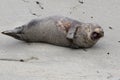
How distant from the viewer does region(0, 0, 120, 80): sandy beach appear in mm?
3623

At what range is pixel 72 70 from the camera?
3730mm

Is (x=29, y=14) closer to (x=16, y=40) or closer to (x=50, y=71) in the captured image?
(x=16, y=40)

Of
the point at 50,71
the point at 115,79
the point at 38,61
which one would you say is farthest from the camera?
the point at 38,61

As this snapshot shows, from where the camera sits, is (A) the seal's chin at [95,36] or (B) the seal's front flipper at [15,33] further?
(B) the seal's front flipper at [15,33]

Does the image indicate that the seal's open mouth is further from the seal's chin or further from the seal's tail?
the seal's tail

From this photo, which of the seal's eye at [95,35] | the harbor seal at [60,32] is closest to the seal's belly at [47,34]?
the harbor seal at [60,32]

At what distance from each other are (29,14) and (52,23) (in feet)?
2.39

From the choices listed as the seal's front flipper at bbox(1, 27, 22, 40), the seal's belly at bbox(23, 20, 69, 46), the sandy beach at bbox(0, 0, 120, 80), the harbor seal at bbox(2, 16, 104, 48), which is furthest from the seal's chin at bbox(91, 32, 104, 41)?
the seal's front flipper at bbox(1, 27, 22, 40)

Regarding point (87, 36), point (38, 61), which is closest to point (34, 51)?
point (38, 61)

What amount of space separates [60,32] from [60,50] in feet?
0.75

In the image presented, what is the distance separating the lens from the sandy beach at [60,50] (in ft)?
11.9

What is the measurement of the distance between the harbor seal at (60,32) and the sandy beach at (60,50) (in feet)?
0.23

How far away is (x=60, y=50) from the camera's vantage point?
4.29m

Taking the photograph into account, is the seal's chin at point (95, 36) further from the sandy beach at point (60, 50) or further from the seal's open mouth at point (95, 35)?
the sandy beach at point (60, 50)
